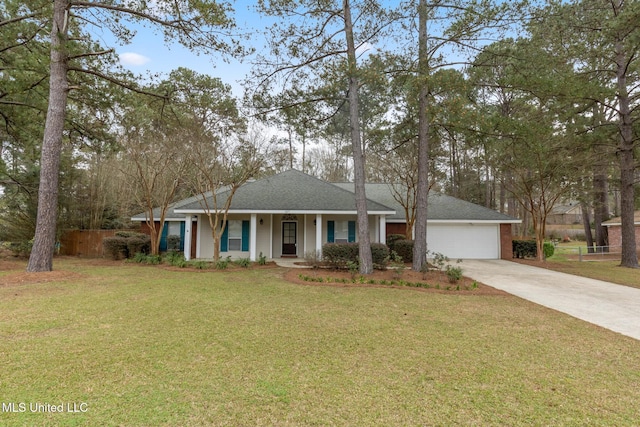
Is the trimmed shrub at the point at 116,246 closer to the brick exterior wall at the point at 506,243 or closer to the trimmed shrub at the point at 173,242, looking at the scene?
the trimmed shrub at the point at 173,242

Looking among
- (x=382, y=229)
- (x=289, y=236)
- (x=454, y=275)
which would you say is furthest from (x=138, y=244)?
(x=454, y=275)

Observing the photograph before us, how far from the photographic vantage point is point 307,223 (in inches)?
579

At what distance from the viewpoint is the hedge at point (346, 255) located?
34.8 feet

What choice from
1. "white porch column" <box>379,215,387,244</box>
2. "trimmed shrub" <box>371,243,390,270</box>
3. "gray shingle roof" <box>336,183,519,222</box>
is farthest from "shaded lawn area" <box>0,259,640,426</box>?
"gray shingle roof" <box>336,183,519,222</box>

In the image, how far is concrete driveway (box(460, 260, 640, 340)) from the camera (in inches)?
220

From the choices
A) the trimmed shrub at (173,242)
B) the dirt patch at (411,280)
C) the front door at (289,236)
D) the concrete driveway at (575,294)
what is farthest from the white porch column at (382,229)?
the trimmed shrub at (173,242)

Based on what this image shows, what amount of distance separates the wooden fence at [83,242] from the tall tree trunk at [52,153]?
7539 millimetres

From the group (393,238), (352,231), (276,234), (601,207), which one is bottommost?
(393,238)

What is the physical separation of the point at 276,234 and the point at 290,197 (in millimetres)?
2085

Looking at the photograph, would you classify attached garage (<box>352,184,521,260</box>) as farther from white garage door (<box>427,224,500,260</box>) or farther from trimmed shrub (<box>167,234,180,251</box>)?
trimmed shrub (<box>167,234,180,251</box>)

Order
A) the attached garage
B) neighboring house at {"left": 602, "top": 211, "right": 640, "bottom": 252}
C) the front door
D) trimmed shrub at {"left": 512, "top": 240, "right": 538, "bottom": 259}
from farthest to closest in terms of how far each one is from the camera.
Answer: neighboring house at {"left": 602, "top": 211, "right": 640, "bottom": 252} → the attached garage → trimmed shrub at {"left": 512, "top": 240, "right": 538, "bottom": 259} → the front door

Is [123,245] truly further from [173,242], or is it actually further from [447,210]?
[447,210]

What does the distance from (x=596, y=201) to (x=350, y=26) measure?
18268mm

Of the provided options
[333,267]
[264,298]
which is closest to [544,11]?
[333,267]
